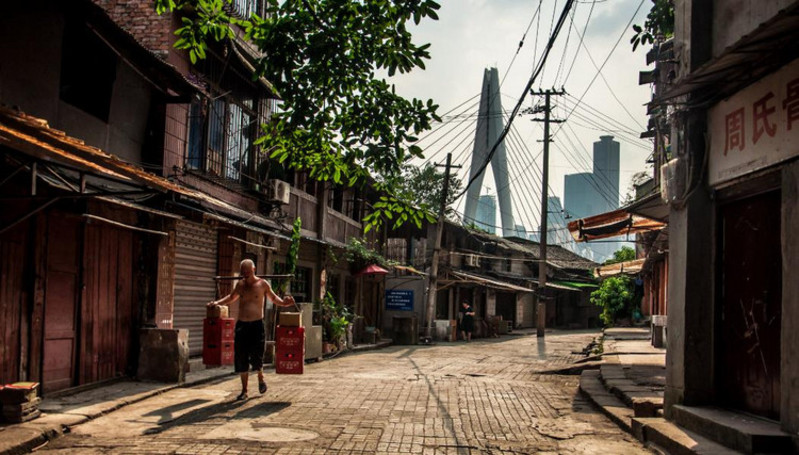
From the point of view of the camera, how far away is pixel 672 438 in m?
6.04

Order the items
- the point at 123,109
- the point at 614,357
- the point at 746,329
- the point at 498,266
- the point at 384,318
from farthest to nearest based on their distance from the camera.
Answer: the point at 498,266
the point at 384,318
the point at 614,357
the point at 123,109
the point at 746,329

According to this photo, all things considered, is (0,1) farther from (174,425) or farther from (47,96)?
(174,425)

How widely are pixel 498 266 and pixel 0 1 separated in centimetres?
3947

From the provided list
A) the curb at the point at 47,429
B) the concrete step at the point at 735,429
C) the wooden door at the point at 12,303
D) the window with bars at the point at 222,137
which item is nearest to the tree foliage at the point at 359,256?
the window with bars at the point at 222,137

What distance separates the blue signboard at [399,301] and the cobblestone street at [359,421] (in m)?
15.7

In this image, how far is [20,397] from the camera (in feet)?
21.5

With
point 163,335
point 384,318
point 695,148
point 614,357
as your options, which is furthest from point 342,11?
point 384,318

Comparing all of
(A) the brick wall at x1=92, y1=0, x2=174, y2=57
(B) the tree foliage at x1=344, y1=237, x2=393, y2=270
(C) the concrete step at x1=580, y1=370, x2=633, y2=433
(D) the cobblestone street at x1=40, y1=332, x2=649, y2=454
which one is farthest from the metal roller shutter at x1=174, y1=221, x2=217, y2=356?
(B) the tree foliage at x1=344, y1=237, x2=393, y2=270

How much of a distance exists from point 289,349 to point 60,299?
3.06 m

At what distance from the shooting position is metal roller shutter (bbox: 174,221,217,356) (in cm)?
1237

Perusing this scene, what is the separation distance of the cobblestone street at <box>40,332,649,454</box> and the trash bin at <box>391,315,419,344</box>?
44.0 feet

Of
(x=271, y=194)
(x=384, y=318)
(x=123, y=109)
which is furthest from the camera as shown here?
(x=384, y=318)

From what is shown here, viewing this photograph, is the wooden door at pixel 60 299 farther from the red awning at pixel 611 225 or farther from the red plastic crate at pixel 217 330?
the red awning at pixel 611 225

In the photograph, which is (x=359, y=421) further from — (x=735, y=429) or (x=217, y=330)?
(x=735, y=429)
